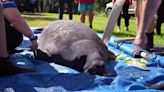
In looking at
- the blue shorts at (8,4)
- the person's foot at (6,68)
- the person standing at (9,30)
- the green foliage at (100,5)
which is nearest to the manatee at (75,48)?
the person standing at (9,30)

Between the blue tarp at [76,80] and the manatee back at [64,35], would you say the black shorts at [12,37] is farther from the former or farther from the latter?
the blue tarp at [76,80]

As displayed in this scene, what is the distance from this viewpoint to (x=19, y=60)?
4875 mm

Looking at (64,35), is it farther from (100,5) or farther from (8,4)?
(100,5)

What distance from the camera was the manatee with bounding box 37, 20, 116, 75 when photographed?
4.42m

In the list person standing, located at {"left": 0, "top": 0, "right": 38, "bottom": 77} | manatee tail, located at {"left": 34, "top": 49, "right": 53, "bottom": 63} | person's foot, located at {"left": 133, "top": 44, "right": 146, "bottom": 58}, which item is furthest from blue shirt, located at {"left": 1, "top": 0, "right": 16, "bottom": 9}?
person's foot, located at {"left": 133, "top": 44, "right": 146, "bottom": 58}

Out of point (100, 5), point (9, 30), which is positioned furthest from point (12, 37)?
point (100, 5)

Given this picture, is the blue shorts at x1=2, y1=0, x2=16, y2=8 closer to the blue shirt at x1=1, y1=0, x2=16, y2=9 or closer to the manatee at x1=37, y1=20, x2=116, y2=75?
the blue shirt at x1=1, y1=0, x2=16, y2=9

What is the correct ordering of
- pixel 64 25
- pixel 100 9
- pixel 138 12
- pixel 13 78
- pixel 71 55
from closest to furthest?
pixel 13 78 < pixel 71 55 < pixel 64 25 < pixel 138 12 < pixel 100 9

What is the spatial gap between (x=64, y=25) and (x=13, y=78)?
149cm

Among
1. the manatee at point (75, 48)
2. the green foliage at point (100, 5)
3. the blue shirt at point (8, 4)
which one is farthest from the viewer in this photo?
the green foliage at point (100, 5)

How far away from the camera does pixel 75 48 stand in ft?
15.5

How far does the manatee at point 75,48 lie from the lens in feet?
14.5

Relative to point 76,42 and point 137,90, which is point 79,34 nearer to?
point 76,42

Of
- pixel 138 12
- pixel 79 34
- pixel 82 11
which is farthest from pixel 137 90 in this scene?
pixel 82 11
